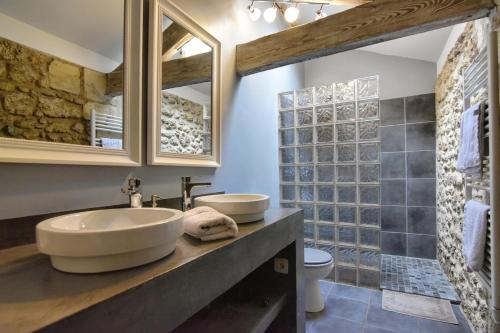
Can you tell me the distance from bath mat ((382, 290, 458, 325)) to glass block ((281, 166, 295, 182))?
138 cm

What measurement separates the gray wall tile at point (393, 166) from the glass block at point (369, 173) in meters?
1.21

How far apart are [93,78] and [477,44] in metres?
2.27

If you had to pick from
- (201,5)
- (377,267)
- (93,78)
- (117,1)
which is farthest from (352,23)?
(377,267)

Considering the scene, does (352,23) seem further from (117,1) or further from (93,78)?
(93,78)

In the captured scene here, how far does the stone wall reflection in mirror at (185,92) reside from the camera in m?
1.40

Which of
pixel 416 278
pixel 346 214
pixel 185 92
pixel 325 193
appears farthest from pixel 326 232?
pixel 185 92

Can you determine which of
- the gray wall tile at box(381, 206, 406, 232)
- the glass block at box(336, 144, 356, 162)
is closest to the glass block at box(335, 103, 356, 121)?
the glass block at box(336, 144, 356, 162)

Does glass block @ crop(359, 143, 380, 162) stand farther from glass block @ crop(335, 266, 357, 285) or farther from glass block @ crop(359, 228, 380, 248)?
glass block @ crop(335, 266, 357, 285)

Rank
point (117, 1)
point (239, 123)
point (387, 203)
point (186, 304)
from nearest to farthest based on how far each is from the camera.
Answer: point (186, 304)
point (117, 1)
point (239, 123)
point (387, 203)

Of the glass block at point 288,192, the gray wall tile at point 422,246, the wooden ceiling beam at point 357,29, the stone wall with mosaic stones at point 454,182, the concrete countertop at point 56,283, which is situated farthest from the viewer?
the gray wall tile at point 422,246

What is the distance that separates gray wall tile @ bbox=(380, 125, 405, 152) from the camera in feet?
11.1

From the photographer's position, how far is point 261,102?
8.36 feet

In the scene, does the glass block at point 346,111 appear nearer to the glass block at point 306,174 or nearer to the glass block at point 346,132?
the glass block at point 346,132

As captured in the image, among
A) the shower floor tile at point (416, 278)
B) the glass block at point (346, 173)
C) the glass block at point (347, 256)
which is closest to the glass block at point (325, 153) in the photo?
the glass block at point (346, 173)
